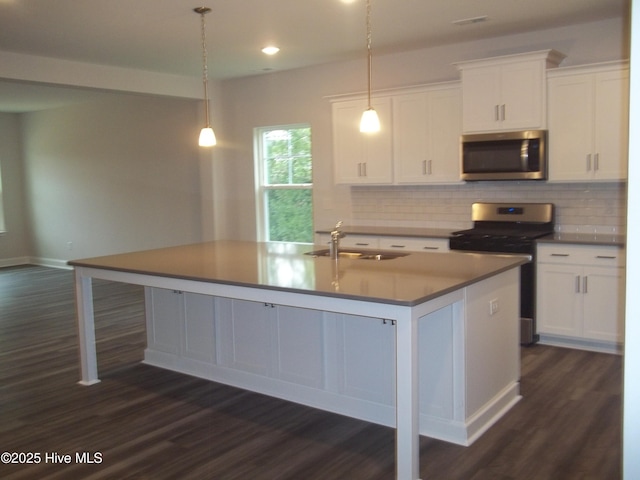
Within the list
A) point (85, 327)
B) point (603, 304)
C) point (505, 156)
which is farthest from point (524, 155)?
point (85, 327)

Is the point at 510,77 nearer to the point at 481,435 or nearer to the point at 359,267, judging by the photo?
the point at 359,267

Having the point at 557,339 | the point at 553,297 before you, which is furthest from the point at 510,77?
the point at 557,339

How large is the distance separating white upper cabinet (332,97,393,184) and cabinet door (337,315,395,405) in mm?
2800

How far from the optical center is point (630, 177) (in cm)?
81

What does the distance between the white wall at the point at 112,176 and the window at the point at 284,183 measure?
90 cm

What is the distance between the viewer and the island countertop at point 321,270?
289 cm

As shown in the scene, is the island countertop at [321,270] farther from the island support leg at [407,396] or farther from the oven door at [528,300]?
the oven door at [528,300]

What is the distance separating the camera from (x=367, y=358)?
3486 mm

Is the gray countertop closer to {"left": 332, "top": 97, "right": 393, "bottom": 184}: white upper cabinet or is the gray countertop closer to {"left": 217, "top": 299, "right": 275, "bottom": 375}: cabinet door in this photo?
{"left": 332, "top": 97, "right": 393, "bottom": 184}: white upper cabinet

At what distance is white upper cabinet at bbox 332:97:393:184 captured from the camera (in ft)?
19.7

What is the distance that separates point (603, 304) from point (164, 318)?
3.36 metres

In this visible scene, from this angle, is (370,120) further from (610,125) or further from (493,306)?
(610,125)

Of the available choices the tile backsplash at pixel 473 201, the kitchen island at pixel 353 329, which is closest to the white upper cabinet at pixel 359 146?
the tile backsplash at pixel 473 201

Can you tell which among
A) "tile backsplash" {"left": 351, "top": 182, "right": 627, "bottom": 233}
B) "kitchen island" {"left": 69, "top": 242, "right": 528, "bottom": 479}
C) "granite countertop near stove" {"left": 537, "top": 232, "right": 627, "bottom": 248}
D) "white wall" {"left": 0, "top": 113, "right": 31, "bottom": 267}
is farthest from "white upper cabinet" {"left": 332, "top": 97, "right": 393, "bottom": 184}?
"white wall" {"left": 0, "top": 113, "right": 31, "bottom": 267}
